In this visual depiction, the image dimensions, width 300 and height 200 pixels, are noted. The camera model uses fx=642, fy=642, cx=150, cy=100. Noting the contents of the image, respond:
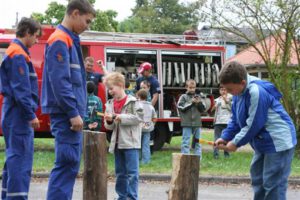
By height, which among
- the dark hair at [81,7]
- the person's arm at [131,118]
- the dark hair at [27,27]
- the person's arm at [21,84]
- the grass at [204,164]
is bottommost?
the grass at [204,164]

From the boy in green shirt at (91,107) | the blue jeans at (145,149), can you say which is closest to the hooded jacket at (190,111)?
the blue jeans at (145,149)

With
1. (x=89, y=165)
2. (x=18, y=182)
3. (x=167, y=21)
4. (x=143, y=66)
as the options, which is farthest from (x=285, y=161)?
(x=167, y=21)

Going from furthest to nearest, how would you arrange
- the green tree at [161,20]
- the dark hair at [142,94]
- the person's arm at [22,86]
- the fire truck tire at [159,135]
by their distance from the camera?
the green tree at [161,20] → the fire truck tire at [159,135] → the dark hair at [142,94] → the person's arm at [22,86]

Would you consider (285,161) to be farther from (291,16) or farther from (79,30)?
(291,16)

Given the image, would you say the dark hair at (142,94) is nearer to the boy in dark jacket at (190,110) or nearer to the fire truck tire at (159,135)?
the boy in dark jacket at (190,110)

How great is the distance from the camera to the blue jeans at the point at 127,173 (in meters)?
7.42

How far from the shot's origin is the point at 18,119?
607 centimetres

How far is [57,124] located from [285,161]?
211 centimetres

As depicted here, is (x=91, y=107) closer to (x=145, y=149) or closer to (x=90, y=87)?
(x=90, y=87)

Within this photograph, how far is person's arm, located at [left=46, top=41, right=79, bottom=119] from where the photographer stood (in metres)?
5.39

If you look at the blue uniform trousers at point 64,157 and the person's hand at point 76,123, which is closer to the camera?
the person's hand at point 76,123

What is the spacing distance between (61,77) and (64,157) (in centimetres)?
69

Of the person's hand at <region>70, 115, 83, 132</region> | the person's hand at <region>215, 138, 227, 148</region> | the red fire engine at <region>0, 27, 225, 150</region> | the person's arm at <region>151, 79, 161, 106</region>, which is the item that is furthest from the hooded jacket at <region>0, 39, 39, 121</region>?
the red fire engine at <region>0, 27, 225, 150</region>

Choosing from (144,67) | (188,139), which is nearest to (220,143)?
(188,139)
